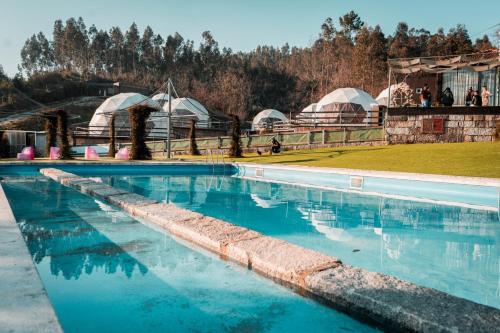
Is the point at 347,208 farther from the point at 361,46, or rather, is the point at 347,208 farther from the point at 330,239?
the point at 361,46

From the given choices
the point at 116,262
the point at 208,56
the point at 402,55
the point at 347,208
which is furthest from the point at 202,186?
the point at 208,56

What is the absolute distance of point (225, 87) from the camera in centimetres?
6450

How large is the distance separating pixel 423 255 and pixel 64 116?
18474 mm

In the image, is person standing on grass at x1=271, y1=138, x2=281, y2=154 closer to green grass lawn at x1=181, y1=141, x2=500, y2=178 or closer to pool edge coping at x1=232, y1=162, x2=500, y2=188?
green grass lawn at x1=181, y1=141, x2=500, y2=178

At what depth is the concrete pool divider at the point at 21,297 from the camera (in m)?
2.09

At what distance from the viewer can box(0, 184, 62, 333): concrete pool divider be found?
2088 mm

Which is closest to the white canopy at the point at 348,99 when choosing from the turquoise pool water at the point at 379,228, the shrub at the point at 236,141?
the shrub at the point at 236,141

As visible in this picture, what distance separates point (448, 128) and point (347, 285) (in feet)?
54.6

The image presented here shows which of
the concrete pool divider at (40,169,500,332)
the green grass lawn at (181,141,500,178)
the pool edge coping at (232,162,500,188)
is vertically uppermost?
the green grass lawn at (181,141,500,178)

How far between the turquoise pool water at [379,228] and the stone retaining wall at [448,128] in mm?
8921

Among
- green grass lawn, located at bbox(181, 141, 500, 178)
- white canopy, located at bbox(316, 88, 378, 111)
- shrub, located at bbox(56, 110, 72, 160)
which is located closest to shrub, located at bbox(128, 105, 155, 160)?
shrub, located at bbox(56, 110, 72, 160)

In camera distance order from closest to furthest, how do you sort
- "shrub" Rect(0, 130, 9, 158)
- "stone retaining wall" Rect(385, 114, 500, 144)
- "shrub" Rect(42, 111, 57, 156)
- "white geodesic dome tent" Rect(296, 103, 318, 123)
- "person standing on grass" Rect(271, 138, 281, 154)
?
1. "stone retaining wall" Rect(385, 114, 500, 144)
2. "person standing on grass" Rect(271, 138, 281, 154)
3. "shrub" Rect(42, 111, 57, 156)
4. "shrub" Rect(0, 130, 9, 158)
5. "white geodesic dome tent" Rect(296, 103, 318, 123)

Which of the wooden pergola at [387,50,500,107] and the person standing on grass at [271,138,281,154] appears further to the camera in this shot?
the person standing on grass at [271,138,281,154]

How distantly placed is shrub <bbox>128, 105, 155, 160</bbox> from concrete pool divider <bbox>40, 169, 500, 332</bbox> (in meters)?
14.4
